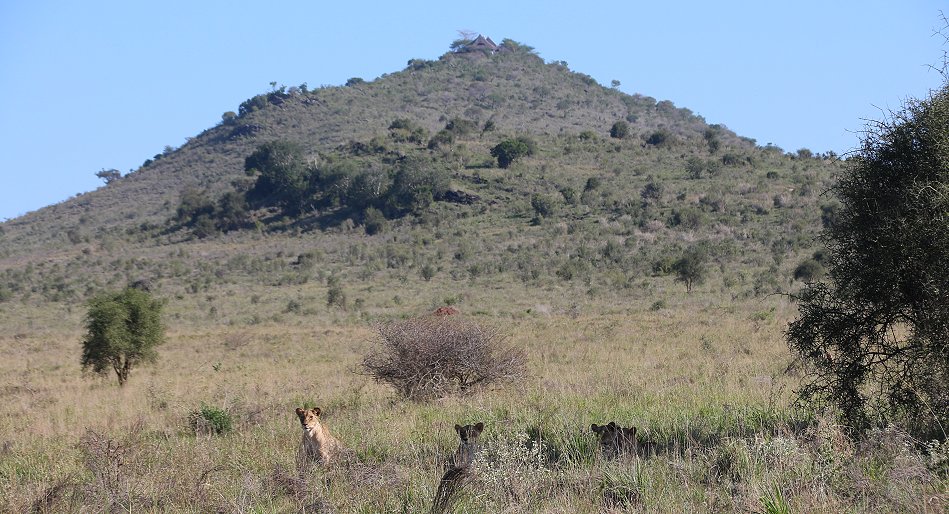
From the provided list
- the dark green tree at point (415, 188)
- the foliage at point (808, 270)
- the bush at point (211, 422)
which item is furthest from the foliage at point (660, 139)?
the bush at point (211, 422)

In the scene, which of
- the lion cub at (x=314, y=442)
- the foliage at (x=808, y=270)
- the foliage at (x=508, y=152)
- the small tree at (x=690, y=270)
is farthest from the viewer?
the foliage at (x=508, y=152)

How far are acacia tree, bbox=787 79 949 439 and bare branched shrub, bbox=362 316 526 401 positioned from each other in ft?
20.3

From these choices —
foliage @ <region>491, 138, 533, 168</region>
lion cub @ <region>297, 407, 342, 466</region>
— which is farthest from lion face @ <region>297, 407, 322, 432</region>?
foliage @ <region>491, 138, 533, 168</region>

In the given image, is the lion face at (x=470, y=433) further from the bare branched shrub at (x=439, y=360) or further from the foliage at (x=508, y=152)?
the foliage at (x=508, y=152)

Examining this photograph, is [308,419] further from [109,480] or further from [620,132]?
[620,132]

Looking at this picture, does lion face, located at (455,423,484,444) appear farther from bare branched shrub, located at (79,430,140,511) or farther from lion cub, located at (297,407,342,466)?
bare branched shrub, located at (79,430,140,511)

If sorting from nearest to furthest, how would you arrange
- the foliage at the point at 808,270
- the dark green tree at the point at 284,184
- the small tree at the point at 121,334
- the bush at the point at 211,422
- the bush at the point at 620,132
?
the bush at the point at 211,422 < the small tree at the point at 121,334 < the foliage at the point at 808,270 < the dark green tree at the point at 284,184 < the bush at the point at 620,132

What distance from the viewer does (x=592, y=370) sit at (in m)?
16.0

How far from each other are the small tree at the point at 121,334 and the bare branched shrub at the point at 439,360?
9.21 m

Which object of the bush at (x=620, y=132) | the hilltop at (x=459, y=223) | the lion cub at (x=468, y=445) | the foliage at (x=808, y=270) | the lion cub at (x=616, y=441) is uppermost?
the bush at (x=620, y=132)

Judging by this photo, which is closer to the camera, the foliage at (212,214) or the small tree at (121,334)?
the small tree at (121,334)

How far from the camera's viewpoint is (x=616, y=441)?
7758mm

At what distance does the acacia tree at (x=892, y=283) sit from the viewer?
7.45 metres

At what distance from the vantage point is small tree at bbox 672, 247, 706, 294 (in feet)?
138
